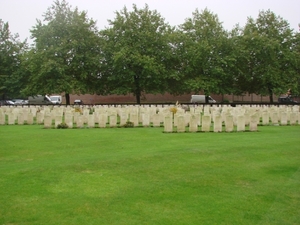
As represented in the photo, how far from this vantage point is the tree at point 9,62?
35.7 meters

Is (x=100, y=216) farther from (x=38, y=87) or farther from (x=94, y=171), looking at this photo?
(x=38, y=87)

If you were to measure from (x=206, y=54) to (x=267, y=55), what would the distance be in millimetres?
6038

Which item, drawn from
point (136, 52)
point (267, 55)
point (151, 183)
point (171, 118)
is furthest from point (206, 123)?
point (267, 55)

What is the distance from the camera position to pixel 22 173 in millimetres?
6199

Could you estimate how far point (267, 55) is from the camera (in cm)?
3322

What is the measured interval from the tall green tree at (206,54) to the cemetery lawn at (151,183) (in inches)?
908

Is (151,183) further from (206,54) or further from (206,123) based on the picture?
(206,54)

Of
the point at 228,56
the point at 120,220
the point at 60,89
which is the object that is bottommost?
the point at 120,220

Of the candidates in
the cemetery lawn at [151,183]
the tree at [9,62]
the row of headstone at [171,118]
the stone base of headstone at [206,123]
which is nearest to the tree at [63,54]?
the tree at [9,62]

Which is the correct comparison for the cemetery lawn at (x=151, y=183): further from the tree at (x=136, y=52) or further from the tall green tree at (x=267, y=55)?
the tall green tree at (x=267, y=55)

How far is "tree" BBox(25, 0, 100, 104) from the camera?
30.5m

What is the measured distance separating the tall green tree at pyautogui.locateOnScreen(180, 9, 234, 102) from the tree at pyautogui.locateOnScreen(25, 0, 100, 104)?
27.6ft

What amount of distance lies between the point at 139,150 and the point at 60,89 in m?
23.2

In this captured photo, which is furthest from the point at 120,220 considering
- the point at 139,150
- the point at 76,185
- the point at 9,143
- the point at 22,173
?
the point at 9,143
